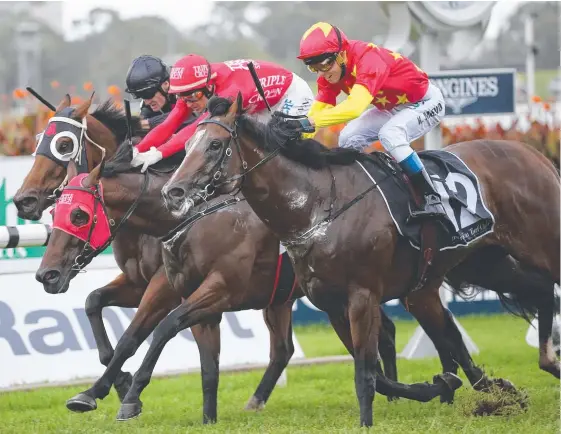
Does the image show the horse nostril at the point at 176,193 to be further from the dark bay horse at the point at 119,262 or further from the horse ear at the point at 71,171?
the horse ear at the point at 71,171

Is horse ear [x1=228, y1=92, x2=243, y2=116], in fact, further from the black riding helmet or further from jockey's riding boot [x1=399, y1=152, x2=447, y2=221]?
the black riding helmet

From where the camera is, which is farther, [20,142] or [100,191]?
[20,142]

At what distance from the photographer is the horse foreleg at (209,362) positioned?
6.82 m

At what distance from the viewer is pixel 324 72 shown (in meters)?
6.45

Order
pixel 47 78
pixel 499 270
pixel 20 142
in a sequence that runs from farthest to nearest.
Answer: pixel 47 78
pixel 20 142
pixel 499 270

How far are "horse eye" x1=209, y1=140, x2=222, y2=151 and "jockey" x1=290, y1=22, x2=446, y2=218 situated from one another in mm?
495

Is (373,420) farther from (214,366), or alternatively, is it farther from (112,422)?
(112,422)

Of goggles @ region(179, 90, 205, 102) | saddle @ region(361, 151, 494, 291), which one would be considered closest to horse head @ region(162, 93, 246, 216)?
goggles @ region(179, 90, 205, 102)

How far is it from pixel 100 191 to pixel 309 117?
1.32 m

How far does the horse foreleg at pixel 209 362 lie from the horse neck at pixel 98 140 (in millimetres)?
1278

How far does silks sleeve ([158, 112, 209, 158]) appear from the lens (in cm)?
671

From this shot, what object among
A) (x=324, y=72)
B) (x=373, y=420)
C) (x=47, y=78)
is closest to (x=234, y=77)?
(x=324, y=72)

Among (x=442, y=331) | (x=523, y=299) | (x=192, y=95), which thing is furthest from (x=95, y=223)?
(x=523, y=299)

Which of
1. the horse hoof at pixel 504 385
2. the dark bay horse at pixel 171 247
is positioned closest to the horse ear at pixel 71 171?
the dark bay horse at pixel 171 247
